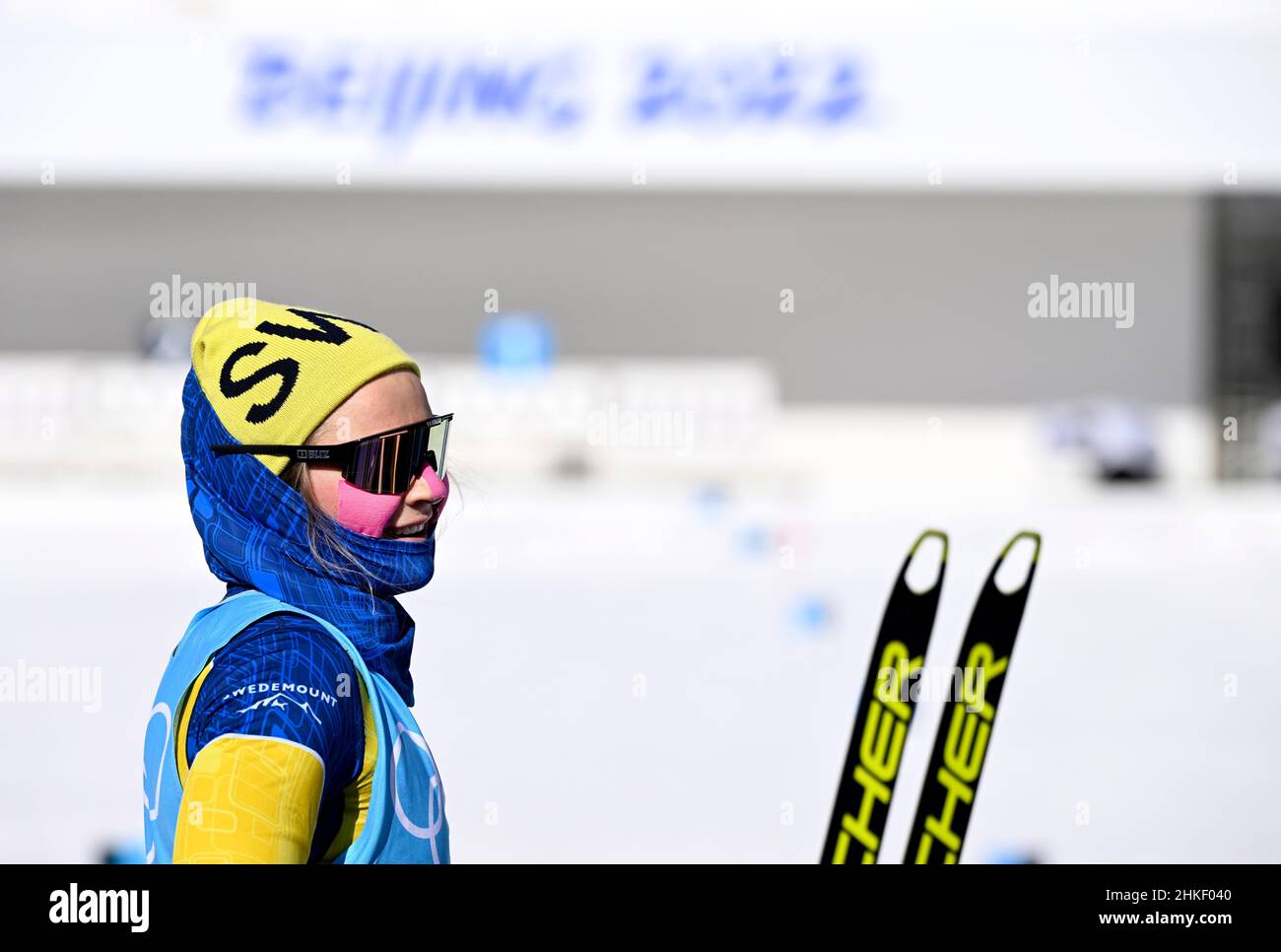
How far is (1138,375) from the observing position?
54.0 feet

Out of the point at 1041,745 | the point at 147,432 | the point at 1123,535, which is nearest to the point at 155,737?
the point at 1041,745

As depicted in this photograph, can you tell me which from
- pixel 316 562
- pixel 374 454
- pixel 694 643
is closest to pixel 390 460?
pixel 374 454

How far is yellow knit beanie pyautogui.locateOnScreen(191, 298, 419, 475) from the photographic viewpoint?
128 cm

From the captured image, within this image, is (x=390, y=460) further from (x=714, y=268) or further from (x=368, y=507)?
(x=714, y=268)

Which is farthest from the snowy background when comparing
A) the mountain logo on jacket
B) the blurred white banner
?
the blurred white banner

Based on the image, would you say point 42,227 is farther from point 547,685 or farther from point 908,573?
point 908,573

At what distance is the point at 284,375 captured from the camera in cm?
128

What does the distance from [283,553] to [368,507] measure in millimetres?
99

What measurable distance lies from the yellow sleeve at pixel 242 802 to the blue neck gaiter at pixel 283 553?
0.60 feet

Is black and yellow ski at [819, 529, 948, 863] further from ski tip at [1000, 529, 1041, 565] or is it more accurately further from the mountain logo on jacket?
the mountain logo on jacket

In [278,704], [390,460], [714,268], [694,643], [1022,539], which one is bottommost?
[694,643]

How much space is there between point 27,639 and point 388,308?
1008 centimetres

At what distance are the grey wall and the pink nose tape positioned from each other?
14.9 m

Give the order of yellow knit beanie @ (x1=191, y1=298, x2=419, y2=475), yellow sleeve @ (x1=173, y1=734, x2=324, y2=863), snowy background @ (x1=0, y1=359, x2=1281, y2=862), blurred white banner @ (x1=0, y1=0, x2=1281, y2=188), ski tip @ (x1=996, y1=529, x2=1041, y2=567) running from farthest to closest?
blurred white banner @ (x1=0, y1=0, x2=1281, y2=188), snowy background @ (x1=0, y1=359, x2=1281, y2=862), ski tip @ (x1=996, y1=529, x2=1041, y2=567), yellow knit beanie @ (x1=191, y1=298, x2=419, y2=475), yellow sleeve @ (x1=173, y1=734, x2=324, y2=863)
